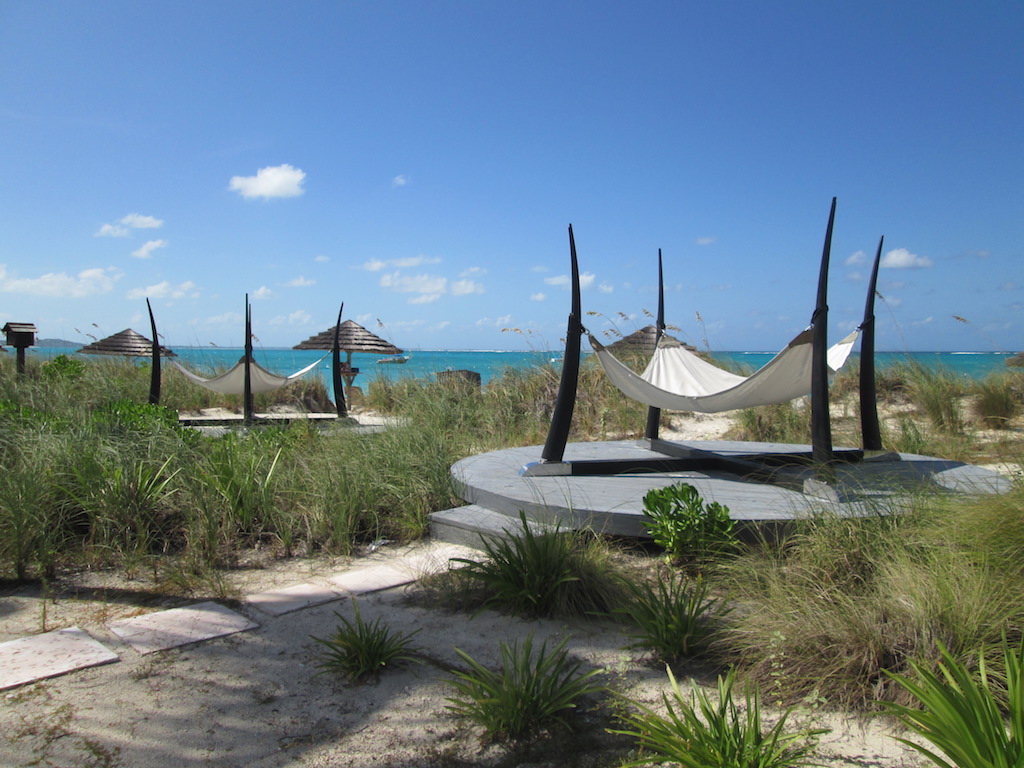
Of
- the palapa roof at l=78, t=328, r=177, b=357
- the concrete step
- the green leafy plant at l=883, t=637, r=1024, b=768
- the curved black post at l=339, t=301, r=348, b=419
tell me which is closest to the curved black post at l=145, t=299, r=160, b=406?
the curved black post at l=339, t=301, r=348, b=419

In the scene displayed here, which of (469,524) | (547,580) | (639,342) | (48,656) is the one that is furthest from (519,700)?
(639,342)

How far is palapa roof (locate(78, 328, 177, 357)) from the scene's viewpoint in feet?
34.5

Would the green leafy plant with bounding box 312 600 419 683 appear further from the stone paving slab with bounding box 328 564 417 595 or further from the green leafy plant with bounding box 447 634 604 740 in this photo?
the stone paving slab with bounding box 328 564 417 595

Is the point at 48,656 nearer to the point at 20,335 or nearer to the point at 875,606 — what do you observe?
the point at 875,606

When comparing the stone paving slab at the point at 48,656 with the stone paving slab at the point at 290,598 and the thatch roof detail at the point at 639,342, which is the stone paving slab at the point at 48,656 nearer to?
the stone paving slab at the point at 290,598

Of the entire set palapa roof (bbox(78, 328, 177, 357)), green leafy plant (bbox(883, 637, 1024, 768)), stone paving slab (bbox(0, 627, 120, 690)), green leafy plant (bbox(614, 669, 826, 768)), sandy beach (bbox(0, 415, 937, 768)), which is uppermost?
palapa roof (bbox(78, 328, 177, 357))

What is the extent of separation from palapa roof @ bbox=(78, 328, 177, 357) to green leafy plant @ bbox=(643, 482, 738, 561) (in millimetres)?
9578

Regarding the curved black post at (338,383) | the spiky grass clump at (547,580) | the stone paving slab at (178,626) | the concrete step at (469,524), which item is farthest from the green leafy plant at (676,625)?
the curved black post at (338,383)

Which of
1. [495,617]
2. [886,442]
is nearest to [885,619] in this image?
[495,617]

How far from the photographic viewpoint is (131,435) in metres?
3.92

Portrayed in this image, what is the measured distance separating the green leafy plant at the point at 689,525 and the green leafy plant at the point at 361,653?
1.23 metres

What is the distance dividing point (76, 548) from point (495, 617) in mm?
2072

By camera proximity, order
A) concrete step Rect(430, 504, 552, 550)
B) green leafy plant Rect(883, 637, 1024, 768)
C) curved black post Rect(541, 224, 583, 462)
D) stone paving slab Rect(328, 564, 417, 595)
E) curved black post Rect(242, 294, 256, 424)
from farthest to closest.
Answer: curved black post Rect(242, 294, 256, 424)
curved black post Rect(541, 224, 583, 462)
concrete step Rect(430, 504, 552, 550)
stone paving slab Rect(328, 564, 417, 595)
green leafy plant Rect(883, 637, 1024, 768)

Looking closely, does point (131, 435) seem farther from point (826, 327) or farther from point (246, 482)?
point (826, 327)
